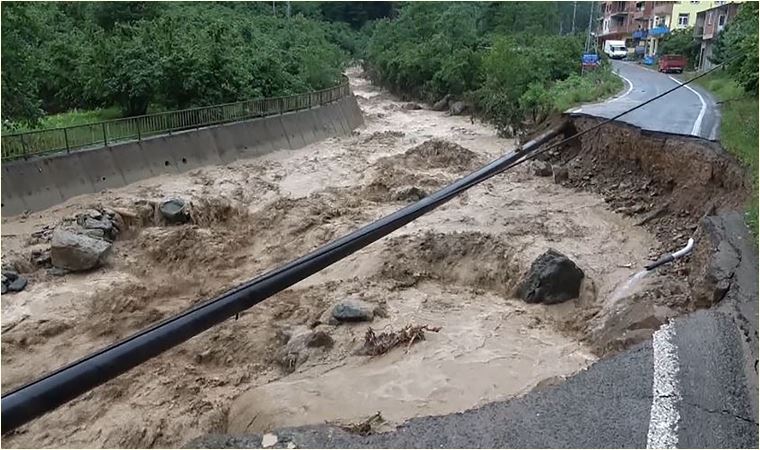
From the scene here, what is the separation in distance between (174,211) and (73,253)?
337 centimetres

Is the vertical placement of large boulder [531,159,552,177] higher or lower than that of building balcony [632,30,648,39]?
lower

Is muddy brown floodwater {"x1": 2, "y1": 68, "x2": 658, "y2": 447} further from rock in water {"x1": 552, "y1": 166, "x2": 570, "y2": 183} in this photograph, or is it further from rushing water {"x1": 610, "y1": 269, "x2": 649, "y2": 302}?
rock in water {"x1": 552, "y1": 166, "x2": 570, "y2": 183}

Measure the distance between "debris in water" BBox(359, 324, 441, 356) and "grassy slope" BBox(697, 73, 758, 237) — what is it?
5.52 metres

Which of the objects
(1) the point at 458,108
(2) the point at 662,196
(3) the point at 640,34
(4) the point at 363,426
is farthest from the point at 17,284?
(3) the point at 640,34

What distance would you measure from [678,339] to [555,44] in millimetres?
37576

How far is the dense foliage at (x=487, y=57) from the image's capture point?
30422 mm

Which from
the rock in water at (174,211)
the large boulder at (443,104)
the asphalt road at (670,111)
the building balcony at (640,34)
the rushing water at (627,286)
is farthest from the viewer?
the building balcony at (640,34)

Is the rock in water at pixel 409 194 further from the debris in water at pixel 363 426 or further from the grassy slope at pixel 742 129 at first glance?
the debris in water at pixel 363 426

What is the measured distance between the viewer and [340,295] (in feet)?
41.6

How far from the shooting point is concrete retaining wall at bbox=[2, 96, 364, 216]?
52.6 feet

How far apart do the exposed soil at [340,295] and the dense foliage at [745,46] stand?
2838 millimetres

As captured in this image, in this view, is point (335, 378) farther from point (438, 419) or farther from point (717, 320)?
point (717, 320)

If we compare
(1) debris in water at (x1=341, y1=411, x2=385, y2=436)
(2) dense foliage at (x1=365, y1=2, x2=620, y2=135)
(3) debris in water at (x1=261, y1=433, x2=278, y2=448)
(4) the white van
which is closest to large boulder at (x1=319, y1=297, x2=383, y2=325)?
(1) debris in water at (x1=341, y1=411, x2=385, y2=436)

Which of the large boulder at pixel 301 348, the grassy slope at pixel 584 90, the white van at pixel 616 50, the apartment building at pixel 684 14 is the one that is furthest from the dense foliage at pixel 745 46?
the white van at pixel 616 50
